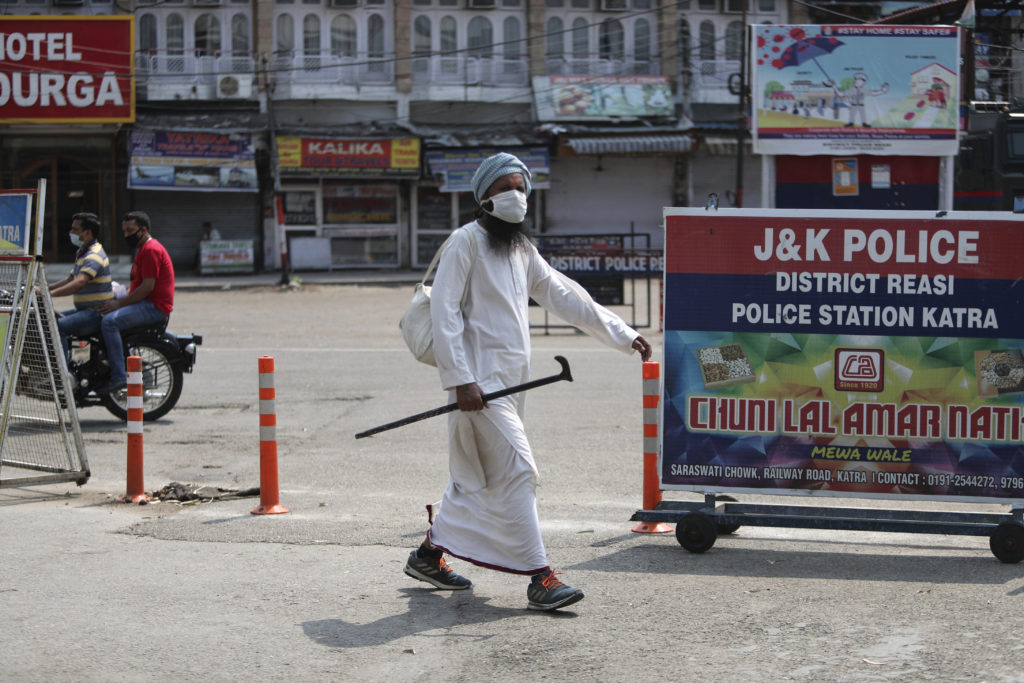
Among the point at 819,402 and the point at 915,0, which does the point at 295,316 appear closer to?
the point at 819,402

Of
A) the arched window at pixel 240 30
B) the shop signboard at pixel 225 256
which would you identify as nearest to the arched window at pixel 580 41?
the arched window at pixel 240 30

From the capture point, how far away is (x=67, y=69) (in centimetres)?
2952

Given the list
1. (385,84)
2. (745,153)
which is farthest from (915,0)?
(385,84)

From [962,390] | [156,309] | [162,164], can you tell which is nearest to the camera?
[962,390]

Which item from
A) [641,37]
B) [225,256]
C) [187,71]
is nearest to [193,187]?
[225,256]

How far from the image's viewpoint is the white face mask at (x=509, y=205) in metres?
4.96

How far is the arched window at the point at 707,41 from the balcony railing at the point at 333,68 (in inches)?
372

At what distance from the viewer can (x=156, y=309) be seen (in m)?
10.0

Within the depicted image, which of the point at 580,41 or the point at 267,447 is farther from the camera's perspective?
the point at 580,41

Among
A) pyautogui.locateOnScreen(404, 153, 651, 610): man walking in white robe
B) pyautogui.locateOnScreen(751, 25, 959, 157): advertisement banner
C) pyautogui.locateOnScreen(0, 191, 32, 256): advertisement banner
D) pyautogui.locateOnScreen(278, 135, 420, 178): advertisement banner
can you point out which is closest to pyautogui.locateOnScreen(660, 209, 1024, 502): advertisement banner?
pyautogui.locateOnScreen(404, 153, 651, 610): man walking in white robe

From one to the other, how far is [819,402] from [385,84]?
2912 centimetres

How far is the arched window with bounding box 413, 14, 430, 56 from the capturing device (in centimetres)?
3419

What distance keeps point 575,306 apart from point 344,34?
3046 centimetres

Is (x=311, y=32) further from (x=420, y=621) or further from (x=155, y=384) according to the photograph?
(x=420, y=621)
